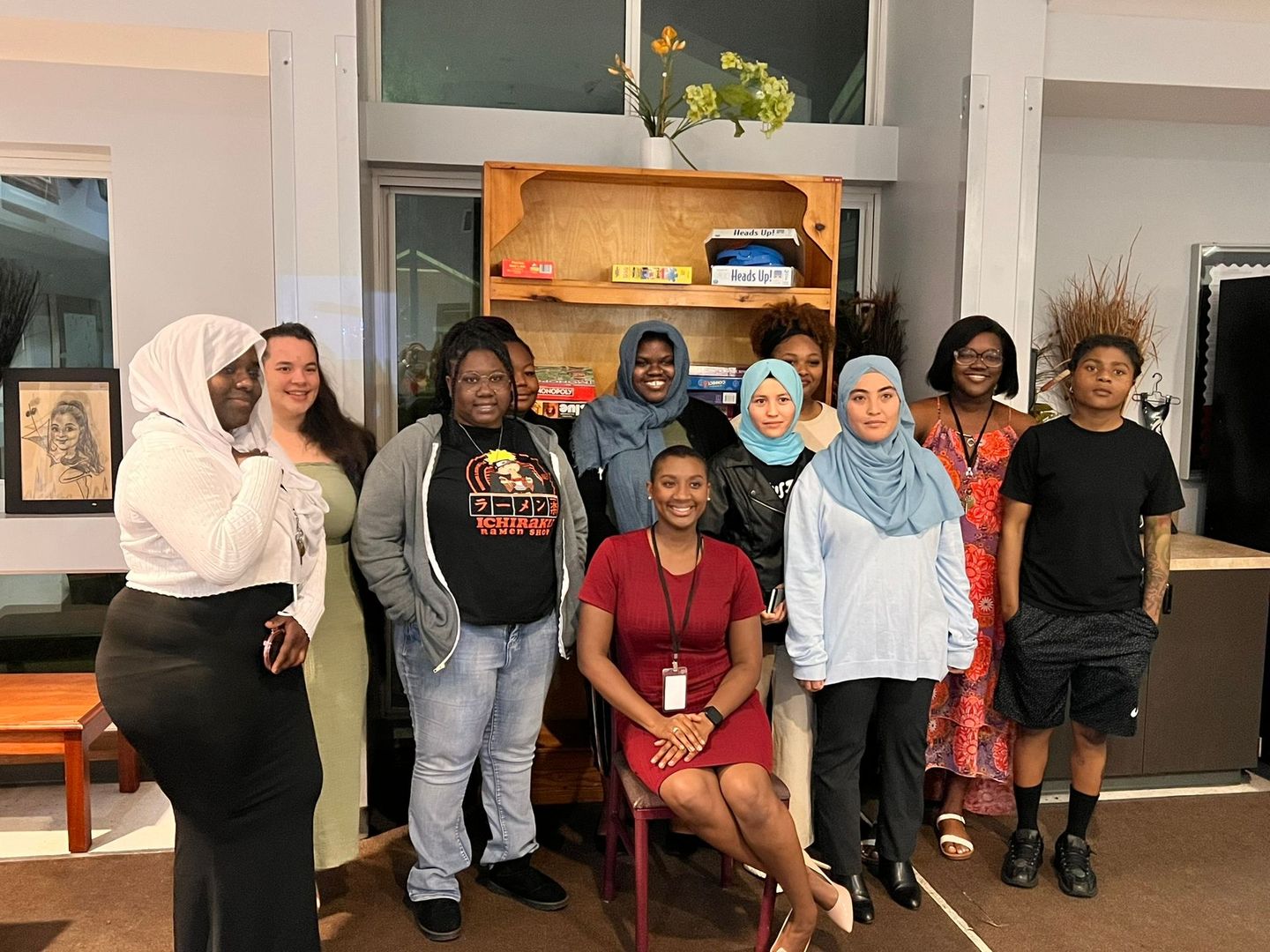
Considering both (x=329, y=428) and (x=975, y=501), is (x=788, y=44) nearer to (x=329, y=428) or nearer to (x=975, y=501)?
(x=975, y=501)

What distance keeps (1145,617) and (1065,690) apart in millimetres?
302

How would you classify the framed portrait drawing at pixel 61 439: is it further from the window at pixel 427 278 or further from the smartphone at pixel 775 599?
the smartphone at pixel 775 599

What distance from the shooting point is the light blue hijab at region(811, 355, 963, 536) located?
254cm

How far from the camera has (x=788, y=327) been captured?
3053 millimetres

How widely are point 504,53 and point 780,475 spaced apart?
82.6 inches

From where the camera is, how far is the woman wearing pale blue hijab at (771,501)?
265cm

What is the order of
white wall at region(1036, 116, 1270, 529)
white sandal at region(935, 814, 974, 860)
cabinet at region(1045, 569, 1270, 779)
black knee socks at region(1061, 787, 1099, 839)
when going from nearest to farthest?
black knee socks at region(1061, 787, 1099, 839) < white sandal at region(935, 814, 974, 860) < cabinet at region(1045, 569, 1270, 779) < white wall at region(1036, 116, 1270, 529)

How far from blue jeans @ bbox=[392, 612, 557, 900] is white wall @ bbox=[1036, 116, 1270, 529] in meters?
2.61

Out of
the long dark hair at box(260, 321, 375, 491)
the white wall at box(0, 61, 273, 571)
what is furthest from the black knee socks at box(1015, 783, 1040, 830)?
the white wall at box(0, 61, 273, 571)

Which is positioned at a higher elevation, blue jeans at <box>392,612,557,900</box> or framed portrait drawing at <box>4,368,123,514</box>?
framed portrait drawing at <box>4,368,123,514</box>

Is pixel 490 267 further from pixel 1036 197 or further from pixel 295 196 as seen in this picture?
pixel 1036 197

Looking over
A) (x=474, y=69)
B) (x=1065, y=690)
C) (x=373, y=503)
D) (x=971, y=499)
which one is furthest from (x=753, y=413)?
(x=474, y=69)

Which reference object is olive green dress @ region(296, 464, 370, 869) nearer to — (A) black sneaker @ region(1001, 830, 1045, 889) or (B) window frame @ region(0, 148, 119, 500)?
(B) window frame @ region(0, 148, 119, 500)

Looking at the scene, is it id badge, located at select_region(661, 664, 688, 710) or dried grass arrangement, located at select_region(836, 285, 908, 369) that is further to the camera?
dried grass arrangement, located at select_region(836, 285, 908, 369)
